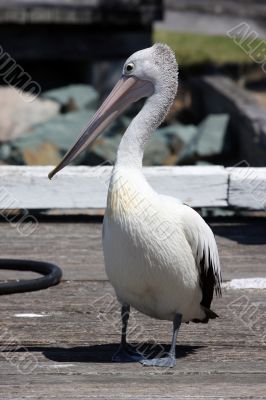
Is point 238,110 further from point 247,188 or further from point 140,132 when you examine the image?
point 140,132

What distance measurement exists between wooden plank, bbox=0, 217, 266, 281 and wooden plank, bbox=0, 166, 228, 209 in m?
0.18

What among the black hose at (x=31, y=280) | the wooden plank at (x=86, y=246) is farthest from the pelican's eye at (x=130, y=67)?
the wooden plank at (x=86, y=246)

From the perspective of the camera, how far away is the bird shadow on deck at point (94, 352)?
465 centimetres

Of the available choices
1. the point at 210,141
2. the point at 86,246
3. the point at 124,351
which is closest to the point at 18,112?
the point at 210,141

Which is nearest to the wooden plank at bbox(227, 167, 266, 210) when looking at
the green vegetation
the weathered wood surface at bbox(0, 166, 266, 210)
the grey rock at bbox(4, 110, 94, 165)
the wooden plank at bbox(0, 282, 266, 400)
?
the weathered wood surface at bbox(0, 166, 266, 210)

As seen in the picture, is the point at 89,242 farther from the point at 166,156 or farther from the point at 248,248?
the point at 166,156

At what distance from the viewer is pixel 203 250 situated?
4.62 m

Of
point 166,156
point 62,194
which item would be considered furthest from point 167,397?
point 166,156

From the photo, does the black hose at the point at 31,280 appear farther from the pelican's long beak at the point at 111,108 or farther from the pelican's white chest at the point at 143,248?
the pelican's white chest at the point at 143,248

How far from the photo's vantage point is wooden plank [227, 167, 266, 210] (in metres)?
6.91

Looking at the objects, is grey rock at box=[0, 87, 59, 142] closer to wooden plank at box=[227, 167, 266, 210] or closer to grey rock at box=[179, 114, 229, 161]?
grey rock at box=[179, 114, 229, 161]

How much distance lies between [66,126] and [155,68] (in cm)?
772

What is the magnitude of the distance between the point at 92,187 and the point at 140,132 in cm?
232

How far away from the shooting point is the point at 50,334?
5.02 metres
